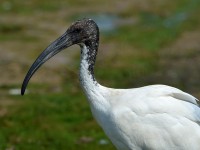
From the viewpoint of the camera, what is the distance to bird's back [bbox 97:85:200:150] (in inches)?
339

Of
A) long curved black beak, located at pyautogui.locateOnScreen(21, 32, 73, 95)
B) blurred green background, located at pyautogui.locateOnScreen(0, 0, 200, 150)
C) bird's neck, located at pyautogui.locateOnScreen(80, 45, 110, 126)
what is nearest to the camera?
bird's neck, located at pyautogui.locateOnScreen(80, 45, 110, 126)

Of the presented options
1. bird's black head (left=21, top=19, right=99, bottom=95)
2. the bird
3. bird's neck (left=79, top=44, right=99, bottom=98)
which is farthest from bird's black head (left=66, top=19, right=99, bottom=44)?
the bird

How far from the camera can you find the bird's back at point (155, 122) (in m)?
8.60

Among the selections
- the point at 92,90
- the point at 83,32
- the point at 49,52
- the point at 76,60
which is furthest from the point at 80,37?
the point at 76,60

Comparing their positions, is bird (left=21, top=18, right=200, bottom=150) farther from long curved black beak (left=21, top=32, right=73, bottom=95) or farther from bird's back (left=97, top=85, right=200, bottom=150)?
long curved black beak (left=21, top=32, right=73, bottom=95)

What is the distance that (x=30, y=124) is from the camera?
13.5 meters

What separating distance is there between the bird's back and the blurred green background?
367 cm

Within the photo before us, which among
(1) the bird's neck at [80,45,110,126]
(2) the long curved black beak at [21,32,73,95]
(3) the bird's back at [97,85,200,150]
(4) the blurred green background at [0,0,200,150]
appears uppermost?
(4) the blurred green background at [0,0,200,150]

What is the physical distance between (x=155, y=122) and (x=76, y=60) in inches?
415

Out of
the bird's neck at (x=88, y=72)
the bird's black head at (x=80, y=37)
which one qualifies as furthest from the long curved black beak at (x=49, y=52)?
the bird's neck at (x=88, y=72)

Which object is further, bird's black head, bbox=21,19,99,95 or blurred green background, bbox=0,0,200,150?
blurred green background, bbox=0,0,200,150

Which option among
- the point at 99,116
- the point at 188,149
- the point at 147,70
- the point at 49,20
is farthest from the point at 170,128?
the point at 49,20

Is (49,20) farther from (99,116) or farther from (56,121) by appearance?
(99,116)

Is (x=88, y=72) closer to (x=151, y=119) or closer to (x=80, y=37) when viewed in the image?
(x=80, y=37)
